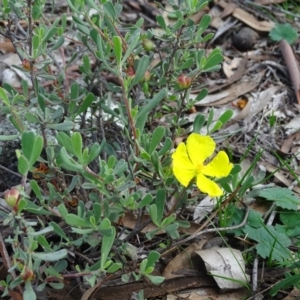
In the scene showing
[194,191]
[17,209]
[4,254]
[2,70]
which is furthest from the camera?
[2,70]

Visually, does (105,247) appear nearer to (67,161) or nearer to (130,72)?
(67,161)

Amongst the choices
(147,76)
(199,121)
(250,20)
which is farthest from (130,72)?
(250,20)

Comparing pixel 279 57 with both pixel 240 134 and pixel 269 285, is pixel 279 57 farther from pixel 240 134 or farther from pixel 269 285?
pixel 269 285

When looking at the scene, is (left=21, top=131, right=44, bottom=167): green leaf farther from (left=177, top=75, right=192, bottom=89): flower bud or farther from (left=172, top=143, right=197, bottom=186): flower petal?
(left=177, top=75, right=192, bottom=89): flower bud

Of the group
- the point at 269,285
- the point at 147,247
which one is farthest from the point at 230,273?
the point at 147,247

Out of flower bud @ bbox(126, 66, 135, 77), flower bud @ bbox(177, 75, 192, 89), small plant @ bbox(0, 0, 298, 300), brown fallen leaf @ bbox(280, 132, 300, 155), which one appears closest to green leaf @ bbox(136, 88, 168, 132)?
small plant @ bbox(0, 0, 298, 300)

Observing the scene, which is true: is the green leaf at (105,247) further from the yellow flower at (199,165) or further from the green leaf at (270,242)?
the green leaf at (270,242)

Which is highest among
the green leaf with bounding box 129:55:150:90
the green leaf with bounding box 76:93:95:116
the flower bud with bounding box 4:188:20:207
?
the green leaf with bounding box 129:55:150:90
